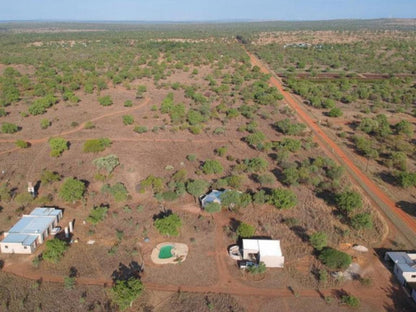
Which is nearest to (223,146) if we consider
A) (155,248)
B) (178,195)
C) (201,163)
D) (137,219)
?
(201,163)

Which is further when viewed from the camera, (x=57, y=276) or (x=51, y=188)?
(x=51, y=188)

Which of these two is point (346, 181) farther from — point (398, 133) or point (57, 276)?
point (57, 276)

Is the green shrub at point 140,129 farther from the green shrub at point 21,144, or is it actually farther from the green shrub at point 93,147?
the green shrub at point 21,144

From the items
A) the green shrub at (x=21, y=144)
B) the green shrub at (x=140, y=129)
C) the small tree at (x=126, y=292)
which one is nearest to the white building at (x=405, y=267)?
the small tree at (x=126, y=292)

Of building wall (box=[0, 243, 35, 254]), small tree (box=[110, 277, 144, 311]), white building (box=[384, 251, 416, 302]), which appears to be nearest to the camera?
small tree (box=[110, 277, 144, 311])

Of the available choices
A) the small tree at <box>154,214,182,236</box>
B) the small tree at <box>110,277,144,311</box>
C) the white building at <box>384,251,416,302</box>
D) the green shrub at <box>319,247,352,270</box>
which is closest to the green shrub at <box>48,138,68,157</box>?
the small tree at <box>154,214,182,236</box>

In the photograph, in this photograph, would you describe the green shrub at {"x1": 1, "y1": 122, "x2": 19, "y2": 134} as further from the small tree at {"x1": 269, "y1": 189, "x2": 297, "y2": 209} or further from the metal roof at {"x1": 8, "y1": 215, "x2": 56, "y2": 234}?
the small tree at {"x1": 269, "y1": 189, "x2": 297, "y2": 209}
